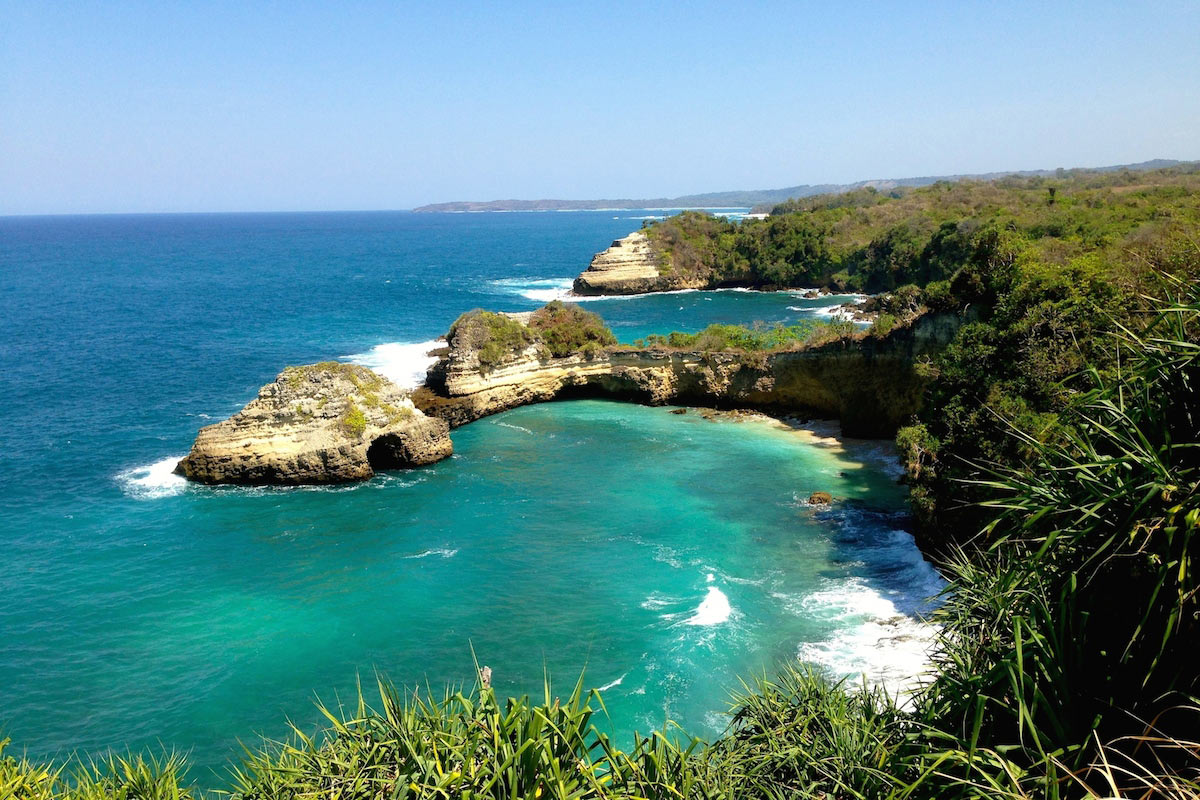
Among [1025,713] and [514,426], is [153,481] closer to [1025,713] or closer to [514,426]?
[514,426]

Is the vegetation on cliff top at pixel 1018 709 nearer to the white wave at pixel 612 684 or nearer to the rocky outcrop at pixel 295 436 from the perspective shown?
the white wave at pixel 612 684

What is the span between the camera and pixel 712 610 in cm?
2478

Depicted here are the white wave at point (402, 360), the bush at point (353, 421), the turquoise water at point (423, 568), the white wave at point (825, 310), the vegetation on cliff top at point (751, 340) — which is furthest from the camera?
the white wave at point (825, 310)

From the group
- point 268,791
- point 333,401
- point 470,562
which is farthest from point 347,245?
point 268,791

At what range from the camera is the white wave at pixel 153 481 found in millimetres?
35350

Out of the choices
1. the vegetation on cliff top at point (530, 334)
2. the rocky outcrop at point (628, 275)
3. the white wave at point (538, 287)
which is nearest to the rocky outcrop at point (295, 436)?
the vegetation on cliff top at point (530, 334)

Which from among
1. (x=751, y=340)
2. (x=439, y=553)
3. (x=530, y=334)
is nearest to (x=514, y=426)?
(x=530, y=334)

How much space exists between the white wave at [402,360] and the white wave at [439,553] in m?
21.6

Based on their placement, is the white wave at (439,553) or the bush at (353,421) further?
the bush at (353,421)

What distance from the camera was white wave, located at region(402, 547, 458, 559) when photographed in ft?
97.6

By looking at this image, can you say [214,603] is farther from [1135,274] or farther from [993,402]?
[1135,274]

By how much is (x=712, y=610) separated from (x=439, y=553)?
1113 cm

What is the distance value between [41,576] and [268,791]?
71.1ft

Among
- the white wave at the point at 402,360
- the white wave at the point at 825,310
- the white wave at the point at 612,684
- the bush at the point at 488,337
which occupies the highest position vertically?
the bush at the point at 488,337
